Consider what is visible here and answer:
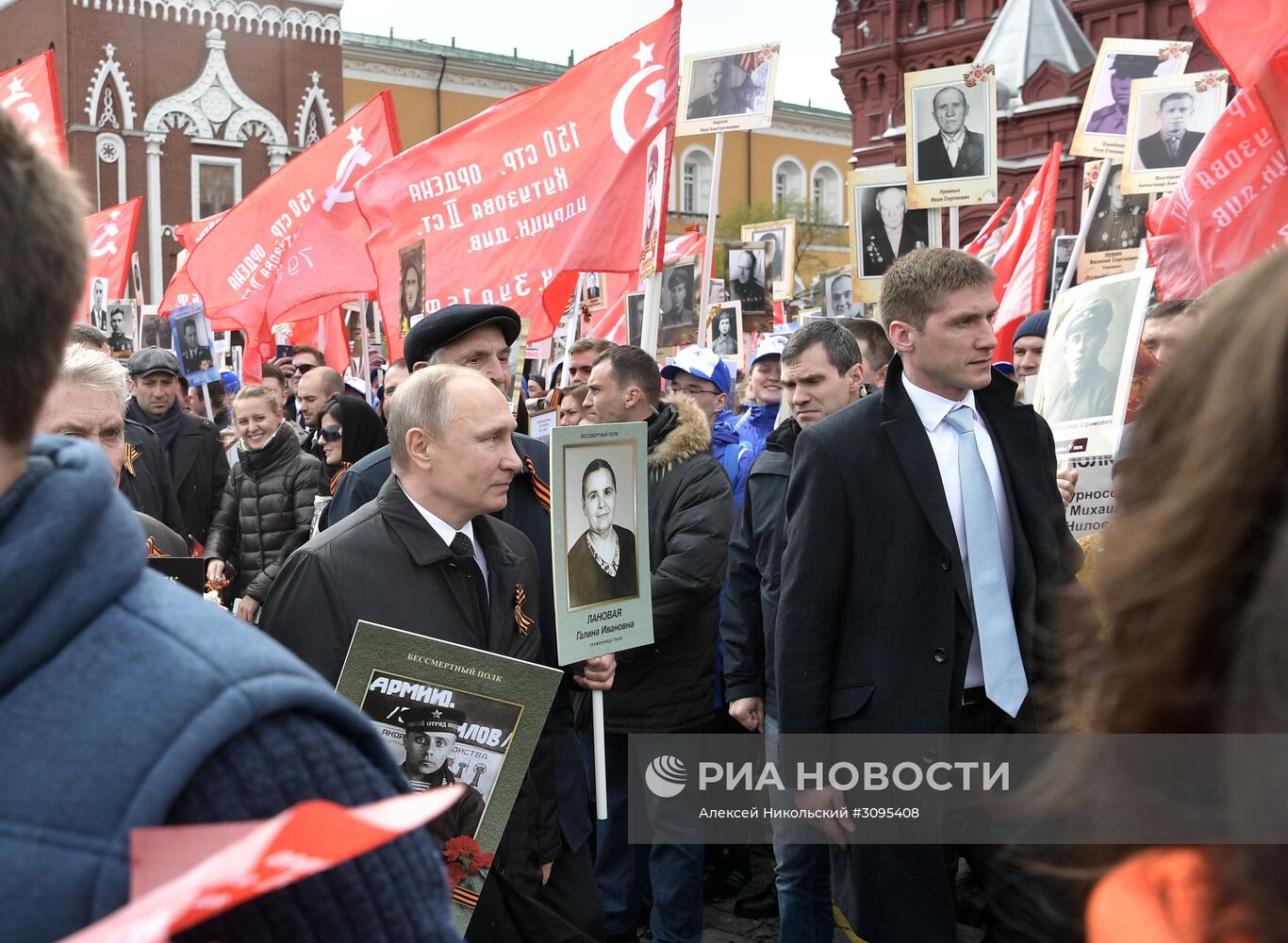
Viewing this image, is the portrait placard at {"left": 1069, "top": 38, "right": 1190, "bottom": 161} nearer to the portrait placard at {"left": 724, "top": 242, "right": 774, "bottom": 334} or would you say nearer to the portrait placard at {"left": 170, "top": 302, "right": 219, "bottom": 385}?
the portrait placard at {"left": 724, "top": 242, "right": 774, "bottom": 334}

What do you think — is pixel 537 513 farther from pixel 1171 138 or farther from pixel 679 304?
pixel 679 304

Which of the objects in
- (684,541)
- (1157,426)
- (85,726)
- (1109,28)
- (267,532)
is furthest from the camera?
(1109,28)

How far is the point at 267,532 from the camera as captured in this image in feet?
24.8

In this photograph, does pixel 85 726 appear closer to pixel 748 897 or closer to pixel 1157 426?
pixel 1157 426

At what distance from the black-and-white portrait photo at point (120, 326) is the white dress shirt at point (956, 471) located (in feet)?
40.9

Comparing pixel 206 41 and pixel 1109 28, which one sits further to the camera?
pixel 206 41

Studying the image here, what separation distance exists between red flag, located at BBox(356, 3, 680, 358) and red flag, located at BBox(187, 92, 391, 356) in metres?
2.66

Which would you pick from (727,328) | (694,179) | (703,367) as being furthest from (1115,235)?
(694,179)

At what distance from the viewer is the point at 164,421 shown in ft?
27.0

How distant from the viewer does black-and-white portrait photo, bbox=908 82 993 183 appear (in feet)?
29.7

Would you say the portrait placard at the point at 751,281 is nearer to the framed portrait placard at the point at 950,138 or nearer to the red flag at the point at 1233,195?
the framed portrait placard at the point at 950,138

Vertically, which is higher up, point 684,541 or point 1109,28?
point 1109,28

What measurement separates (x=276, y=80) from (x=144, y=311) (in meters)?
26.9

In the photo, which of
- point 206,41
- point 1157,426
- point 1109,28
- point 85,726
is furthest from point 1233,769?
point 206,41
